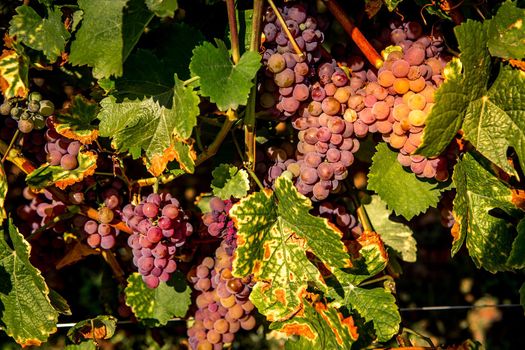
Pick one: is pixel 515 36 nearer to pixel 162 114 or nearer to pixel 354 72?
pixel 354 72

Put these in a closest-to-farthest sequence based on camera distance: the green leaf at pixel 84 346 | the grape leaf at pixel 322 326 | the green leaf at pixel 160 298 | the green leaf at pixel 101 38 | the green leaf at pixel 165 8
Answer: the green leaf at pixel 165 8 < the green leaf at pixel 101 38 < the grape leaf at pixel 322 326 < the green leaf at pixel 84 346 < the green leaf at pixel 160 298

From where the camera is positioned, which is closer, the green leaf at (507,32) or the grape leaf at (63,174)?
the green leaf at (507,32)

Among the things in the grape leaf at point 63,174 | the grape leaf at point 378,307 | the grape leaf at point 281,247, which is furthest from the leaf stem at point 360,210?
the grape leaf at point 63,174

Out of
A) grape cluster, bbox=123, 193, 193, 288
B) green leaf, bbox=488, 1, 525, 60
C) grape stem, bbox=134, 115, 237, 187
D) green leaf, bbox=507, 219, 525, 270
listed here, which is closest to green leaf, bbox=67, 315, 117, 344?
grape cluster, bbox=123, 193, 193, 288

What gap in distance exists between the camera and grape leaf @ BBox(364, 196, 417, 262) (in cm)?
162

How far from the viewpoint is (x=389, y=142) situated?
4.26 feet

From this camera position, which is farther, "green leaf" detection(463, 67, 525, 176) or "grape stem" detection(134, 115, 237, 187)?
"grape stem" detection(134, 115, 237, 187)

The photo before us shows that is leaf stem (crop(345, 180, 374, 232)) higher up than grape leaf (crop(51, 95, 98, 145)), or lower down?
lower down

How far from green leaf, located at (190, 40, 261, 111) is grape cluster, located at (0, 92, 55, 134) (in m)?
0.37

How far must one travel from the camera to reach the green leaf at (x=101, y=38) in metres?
1.12

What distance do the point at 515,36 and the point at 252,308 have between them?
889 mm

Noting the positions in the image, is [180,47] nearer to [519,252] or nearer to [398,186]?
[398,186]

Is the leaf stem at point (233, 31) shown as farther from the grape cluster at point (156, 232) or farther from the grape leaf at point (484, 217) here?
the grape leaf at point (484, 217)

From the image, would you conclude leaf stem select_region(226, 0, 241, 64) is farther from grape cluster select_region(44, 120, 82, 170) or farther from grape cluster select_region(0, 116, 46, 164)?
grape cluster select_region(0, 116, 46, 164)
